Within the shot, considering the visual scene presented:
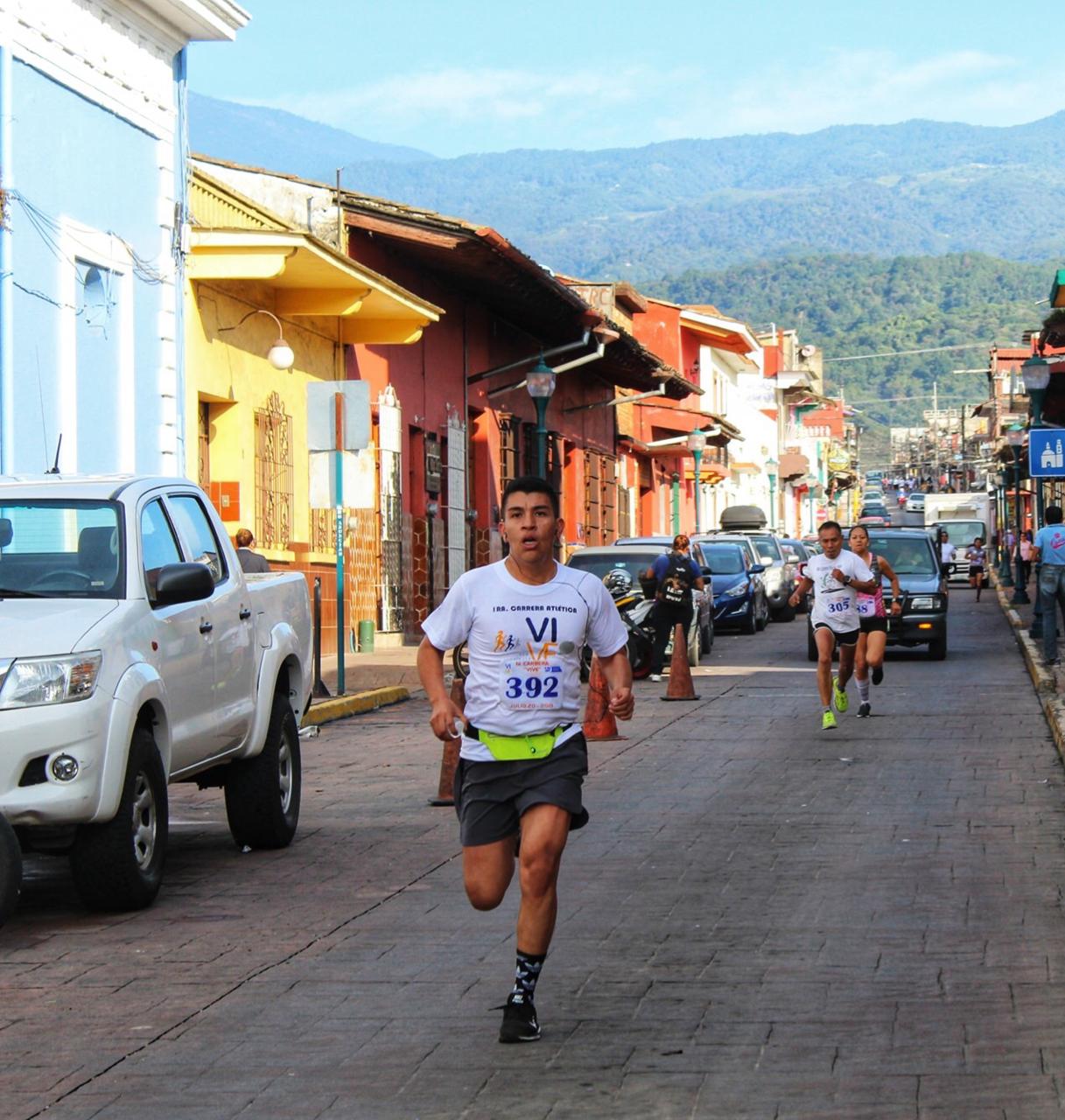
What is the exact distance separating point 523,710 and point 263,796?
418 centimetres

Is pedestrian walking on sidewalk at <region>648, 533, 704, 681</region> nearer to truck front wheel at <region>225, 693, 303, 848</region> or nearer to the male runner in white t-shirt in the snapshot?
the male runner in white t-shirt

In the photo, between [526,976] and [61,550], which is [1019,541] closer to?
[61,550]

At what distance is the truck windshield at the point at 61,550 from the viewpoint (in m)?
8.92

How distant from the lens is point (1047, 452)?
30.8 m

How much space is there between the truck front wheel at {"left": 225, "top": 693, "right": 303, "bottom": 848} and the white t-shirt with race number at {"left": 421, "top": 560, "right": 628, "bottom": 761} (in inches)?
155

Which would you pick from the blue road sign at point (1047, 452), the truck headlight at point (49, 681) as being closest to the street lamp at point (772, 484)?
the blue road sign at point (1047, 452)

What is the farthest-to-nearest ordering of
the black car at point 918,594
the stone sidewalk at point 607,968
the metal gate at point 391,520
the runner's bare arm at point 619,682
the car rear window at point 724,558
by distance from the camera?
the car rear window at point 724,558, the metal gate at point 391,520, the black car at point 918,594, the runner's bare arm at point 619,682, the stone sidewalk at point 607,968

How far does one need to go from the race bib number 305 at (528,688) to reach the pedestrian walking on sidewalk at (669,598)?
55.1ft

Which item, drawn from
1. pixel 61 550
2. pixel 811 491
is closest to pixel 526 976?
pixel 61 550

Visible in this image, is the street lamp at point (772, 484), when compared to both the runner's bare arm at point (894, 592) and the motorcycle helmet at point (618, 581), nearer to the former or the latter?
the motorcycle helmet at point (618, 581)

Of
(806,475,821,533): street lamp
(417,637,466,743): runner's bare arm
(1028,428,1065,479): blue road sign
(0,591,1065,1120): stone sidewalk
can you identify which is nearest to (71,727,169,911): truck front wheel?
(0,591,1065,1120): stone sidewalk

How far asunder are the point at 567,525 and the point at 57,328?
82.6 feet

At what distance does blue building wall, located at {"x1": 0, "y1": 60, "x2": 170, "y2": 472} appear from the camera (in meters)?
17.1

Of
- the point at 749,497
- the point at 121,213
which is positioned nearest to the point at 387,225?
the point at 121,213
